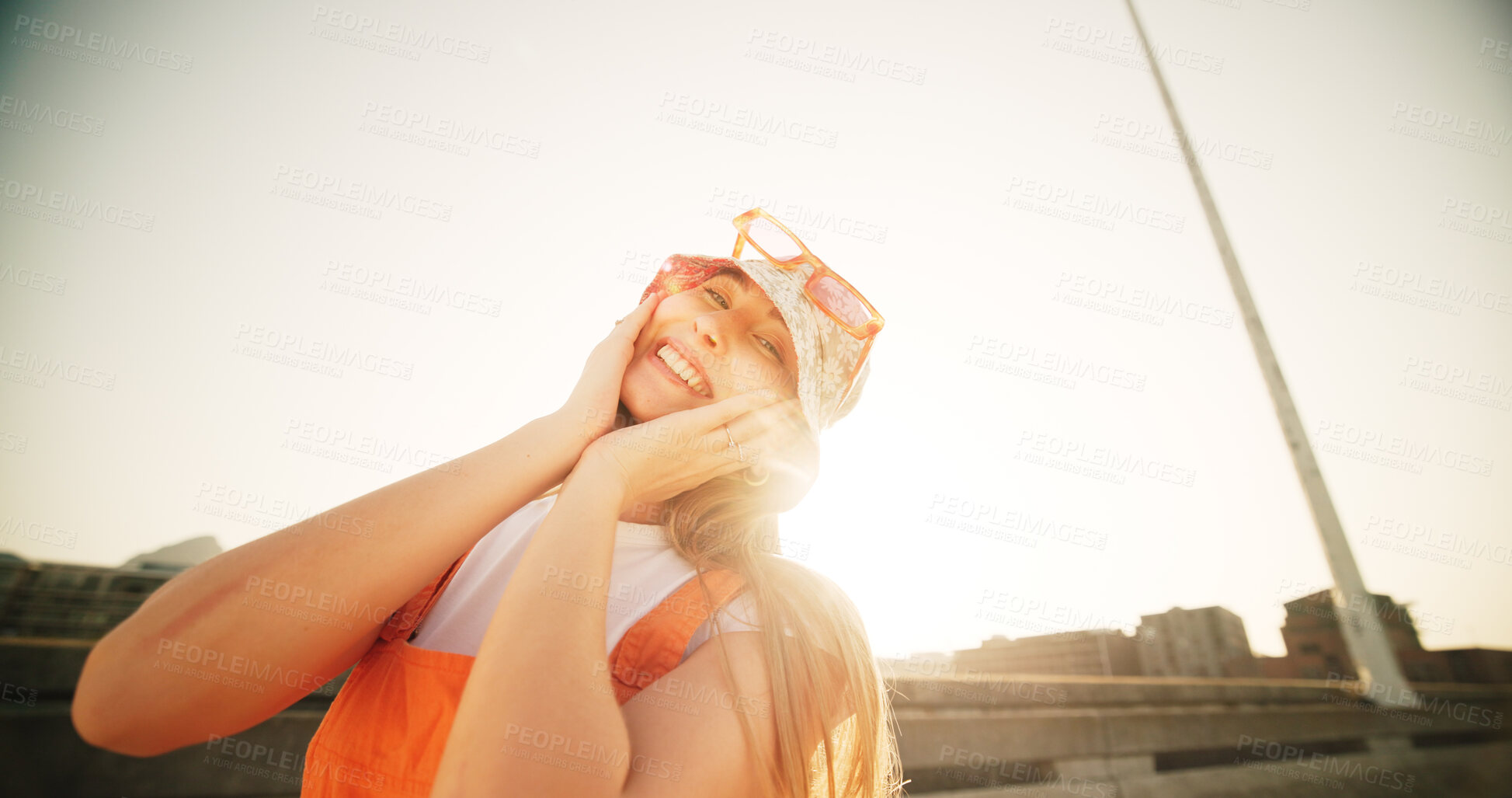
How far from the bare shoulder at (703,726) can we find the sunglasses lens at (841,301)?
1.47m

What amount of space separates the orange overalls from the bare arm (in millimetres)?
115

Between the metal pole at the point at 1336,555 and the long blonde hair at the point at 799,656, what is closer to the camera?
the long blonde hair at the point at 799,656

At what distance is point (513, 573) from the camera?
142 centimetres

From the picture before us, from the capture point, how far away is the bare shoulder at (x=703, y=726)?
3.47ft

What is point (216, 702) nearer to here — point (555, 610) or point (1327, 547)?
point (555, 610)

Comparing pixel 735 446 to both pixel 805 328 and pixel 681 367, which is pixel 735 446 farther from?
pixel 805 328

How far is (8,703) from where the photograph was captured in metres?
2.07

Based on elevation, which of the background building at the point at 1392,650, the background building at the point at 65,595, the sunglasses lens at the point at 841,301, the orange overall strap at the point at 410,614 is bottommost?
the background building at the point at 1392,650

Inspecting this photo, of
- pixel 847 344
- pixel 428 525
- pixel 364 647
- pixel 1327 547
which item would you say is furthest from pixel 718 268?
pixel 1327 547

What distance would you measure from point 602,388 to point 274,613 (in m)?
0.97

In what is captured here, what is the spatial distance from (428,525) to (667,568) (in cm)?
71
